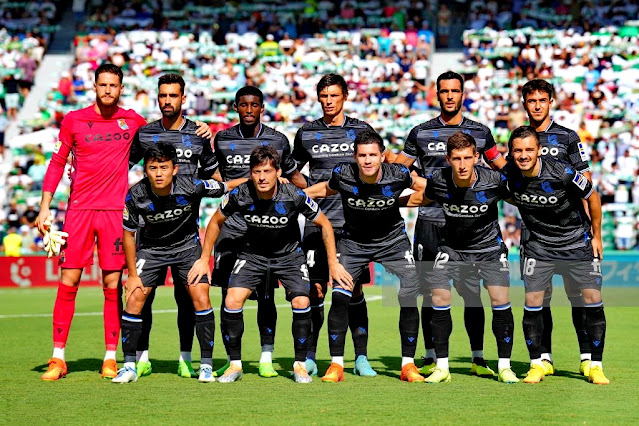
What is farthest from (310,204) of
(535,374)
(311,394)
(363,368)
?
(535,374)

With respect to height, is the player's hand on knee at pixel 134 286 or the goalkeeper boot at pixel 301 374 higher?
the player's hand on knee at pixel 134 286

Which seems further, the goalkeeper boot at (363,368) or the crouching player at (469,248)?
the goalkeeper boot at (363,368)

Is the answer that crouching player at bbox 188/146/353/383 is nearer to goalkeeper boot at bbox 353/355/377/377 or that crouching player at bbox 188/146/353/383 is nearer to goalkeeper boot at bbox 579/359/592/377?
goalkeeper boot at bbox 353/355/377/377

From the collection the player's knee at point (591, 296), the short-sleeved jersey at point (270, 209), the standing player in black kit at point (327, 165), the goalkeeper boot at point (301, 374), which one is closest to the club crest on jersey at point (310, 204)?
the short-sleeved jersey at point (270, 209)

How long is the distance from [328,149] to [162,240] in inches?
68.2

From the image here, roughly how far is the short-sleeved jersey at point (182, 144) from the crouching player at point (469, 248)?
197 centimetres

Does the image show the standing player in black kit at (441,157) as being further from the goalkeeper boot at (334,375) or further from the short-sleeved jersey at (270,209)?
the short-sleeved jersey at (270,209)

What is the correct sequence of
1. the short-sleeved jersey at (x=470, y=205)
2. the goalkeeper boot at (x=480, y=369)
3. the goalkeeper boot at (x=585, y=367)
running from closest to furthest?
the short-sleeved jersey at (x=470, y=205), the goalkeeper boot at (x=585, y=367), the goalkeeper boot at (x=480, y=369)

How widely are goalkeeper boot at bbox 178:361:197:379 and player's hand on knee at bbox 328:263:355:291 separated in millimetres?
1504

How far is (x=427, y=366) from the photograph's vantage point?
28.9 ft

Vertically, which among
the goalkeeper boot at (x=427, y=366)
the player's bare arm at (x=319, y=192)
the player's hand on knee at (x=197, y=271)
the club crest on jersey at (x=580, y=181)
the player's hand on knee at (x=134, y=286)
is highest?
the club crest on jersey at (x=580, y=181)

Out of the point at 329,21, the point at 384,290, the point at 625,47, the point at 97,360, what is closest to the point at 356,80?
the point at 329,21

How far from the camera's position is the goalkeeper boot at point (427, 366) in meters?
8.64

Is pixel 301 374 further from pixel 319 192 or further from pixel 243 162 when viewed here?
pixel 243 162
